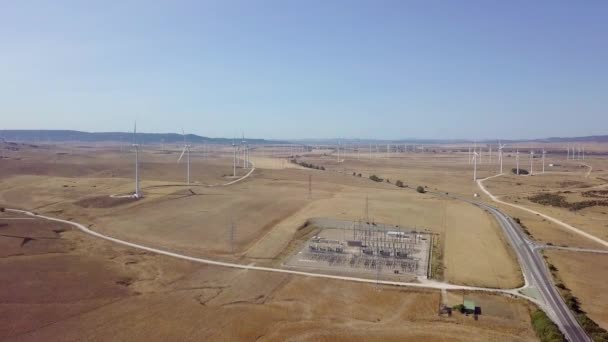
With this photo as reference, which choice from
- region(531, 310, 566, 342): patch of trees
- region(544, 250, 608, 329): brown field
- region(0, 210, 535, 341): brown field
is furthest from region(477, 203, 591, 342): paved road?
region(0, 210, 535, 341): brown field

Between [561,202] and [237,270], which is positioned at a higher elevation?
[561,202]

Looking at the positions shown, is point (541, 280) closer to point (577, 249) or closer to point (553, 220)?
point (577, 249)

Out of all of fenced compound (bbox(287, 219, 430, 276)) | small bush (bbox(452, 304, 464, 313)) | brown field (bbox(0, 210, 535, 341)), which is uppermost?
fenced compound (bbox(287, 219, 430, 276))

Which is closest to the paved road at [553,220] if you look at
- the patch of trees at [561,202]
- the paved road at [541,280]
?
the patch of trees at [561,202]

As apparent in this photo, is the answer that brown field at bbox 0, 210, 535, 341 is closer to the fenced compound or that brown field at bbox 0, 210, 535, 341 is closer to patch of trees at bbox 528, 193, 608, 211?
the fenced compound

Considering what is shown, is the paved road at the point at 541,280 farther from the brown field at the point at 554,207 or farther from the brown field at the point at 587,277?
the brown field at the point at 554,207

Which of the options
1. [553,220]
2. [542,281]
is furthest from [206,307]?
[553,220]

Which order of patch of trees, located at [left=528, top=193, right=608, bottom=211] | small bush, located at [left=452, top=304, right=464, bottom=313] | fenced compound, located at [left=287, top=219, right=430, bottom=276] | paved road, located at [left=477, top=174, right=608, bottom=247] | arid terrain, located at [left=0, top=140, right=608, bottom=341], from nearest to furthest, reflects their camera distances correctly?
1. arid terrain, located at [left=0, top=140, right=608, bottom=341]
2. small bush, located at [left=452, top=304, right=464, bottom=313]
3. fenced compound, located at [left=287, top=219, right=430, bottom=276]
4. paved road, located at [left=477, top=174, right=608, bottom=247]
5. patch of trees, located at [left=528, top=193, right=608, bottom=211]
